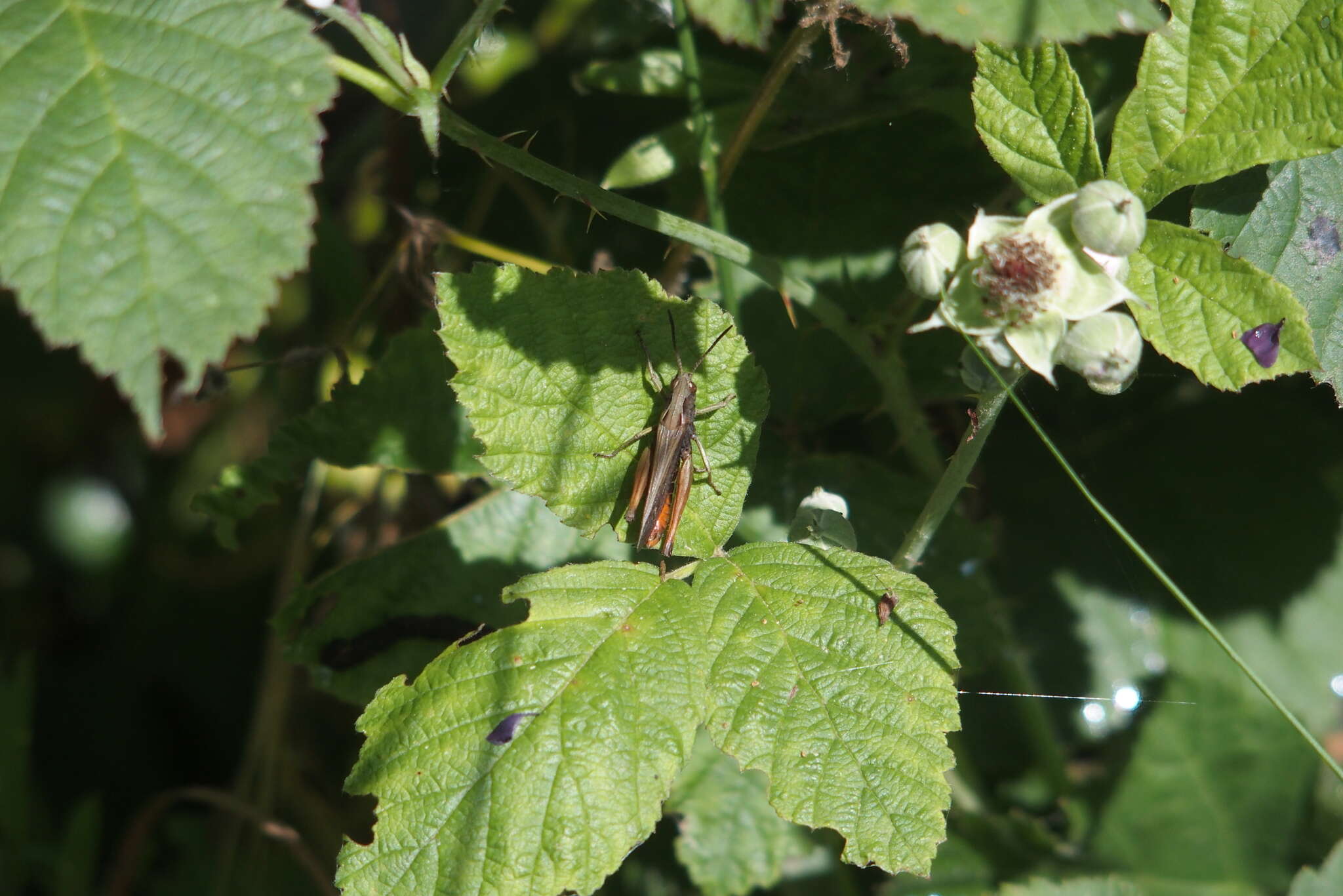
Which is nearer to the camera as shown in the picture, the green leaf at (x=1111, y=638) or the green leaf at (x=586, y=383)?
the green leaf at (x=586, y=383)

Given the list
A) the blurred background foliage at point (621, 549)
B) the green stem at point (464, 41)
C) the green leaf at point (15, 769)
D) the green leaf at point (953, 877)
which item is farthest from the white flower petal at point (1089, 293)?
the green leaf at point (15, 769)

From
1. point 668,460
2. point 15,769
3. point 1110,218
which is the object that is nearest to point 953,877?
point 668,460

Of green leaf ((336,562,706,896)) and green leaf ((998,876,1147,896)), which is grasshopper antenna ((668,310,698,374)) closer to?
green leaf ((336,562,706,896))

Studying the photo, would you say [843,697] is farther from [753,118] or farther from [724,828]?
[753,118]

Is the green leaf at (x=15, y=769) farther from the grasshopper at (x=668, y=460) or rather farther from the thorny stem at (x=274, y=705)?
the grasshopper at (x=668, y=460)

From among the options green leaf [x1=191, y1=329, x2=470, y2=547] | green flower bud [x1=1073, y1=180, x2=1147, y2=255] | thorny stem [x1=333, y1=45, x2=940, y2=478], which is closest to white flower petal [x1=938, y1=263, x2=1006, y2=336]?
green flower bud [x1=1073, y1=180, x2=1147, y2=255]
